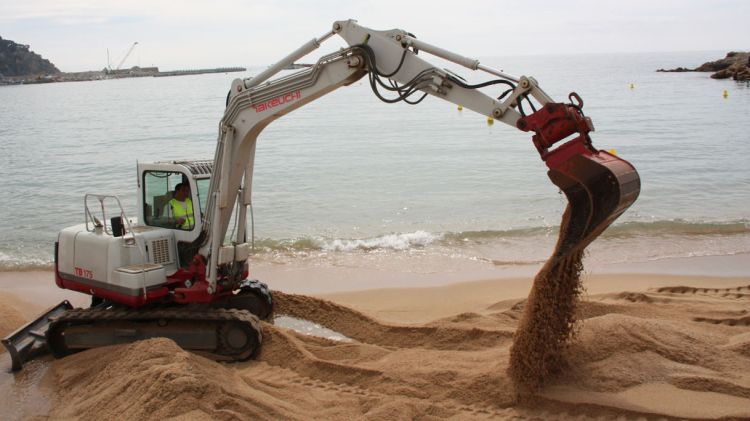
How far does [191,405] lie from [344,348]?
224cm

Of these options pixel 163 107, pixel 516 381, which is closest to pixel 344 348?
pixel 516 381

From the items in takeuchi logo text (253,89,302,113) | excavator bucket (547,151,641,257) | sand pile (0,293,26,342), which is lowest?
sand pile (0,293,26,342)

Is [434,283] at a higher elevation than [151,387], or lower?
lower

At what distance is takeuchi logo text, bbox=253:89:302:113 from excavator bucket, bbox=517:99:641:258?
262cm

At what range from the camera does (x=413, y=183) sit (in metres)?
22.2

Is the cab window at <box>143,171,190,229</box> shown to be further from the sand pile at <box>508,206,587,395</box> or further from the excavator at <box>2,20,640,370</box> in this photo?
the sand pile at <box>508,206,587,395</box>

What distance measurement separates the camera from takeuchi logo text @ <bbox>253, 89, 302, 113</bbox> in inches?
298

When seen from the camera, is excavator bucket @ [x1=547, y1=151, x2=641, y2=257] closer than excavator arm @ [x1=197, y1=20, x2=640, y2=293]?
Yes

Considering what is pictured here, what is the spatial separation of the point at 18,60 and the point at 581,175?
16153 centimetres

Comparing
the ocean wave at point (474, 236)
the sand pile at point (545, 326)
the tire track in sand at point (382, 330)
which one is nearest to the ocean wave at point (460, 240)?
the ocean wave at point (474, 236)

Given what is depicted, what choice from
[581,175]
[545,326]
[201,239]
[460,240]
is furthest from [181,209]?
[460,240]

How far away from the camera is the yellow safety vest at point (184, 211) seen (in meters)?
8.43

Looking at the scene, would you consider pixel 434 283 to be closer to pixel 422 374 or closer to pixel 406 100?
pixel 422 374

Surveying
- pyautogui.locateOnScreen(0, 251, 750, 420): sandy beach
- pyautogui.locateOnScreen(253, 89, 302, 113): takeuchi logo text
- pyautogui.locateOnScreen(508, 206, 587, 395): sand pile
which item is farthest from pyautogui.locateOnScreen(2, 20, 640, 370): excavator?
pyautogui.locateOnScreen(508, 206, 587, 395): sand pile
